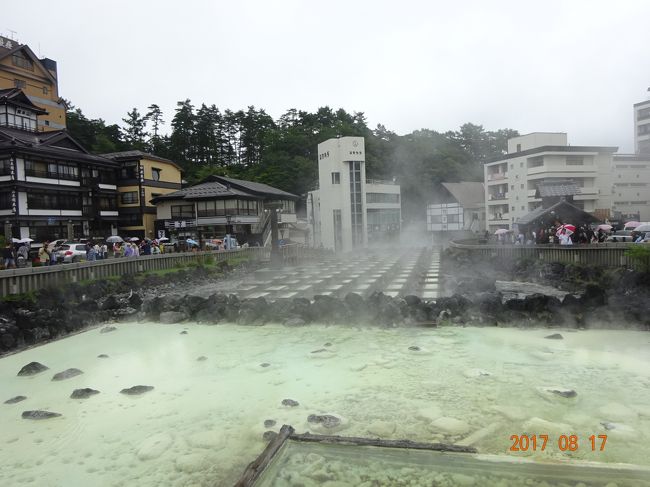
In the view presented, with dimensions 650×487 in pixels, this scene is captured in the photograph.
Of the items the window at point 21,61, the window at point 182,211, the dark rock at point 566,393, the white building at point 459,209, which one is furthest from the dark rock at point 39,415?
the white building at point 459,209

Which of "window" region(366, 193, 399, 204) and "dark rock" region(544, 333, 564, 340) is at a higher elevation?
"window" region(366, 193, 399, 204)

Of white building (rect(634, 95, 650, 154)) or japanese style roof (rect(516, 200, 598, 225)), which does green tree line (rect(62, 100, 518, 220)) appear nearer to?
white building (rect(634, 95, 650, 154))

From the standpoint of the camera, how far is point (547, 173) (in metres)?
39.4

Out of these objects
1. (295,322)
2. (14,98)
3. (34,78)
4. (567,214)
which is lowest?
(295,322)

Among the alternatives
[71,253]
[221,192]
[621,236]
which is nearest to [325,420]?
[71,253]

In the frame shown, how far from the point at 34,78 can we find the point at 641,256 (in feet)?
160

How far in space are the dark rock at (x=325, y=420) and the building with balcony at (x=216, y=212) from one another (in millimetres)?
29562

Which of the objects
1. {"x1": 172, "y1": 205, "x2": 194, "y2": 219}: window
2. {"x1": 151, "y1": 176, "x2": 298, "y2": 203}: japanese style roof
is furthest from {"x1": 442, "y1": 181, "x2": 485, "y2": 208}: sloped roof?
{"x1": 172, "y1": 205, "x2": 194, "y2": 219}: window

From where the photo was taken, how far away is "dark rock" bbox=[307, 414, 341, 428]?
5.71 m

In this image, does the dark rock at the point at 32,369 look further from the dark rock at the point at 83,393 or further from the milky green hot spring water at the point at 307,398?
the dark rock at the point at 83,393

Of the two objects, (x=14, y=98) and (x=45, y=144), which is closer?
(x=45, y=144)

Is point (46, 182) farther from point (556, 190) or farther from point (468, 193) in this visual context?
point (468, 193)
